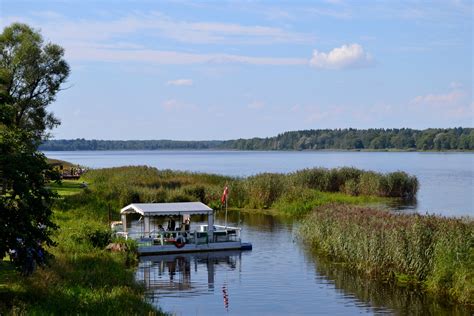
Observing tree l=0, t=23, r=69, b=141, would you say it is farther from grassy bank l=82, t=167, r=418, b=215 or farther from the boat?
the boat

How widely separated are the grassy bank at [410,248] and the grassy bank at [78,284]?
11674 millimetres

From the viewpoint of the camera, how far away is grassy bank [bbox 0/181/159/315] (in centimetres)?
2119

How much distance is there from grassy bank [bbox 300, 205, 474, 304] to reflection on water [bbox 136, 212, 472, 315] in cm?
83

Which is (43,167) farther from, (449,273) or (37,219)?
(449,273)

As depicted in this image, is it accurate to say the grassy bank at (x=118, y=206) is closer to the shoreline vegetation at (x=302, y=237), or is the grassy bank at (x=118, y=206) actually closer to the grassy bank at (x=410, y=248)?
the shoreline vegetation at (x=302, y=237)

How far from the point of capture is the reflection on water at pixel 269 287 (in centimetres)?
2716

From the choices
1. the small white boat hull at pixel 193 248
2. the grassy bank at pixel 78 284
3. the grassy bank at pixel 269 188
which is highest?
the grassy bank at pixel 269 188

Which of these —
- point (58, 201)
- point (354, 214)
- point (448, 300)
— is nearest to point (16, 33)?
point (58, 201)

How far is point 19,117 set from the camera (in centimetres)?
6488

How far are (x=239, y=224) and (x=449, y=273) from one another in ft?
90.2

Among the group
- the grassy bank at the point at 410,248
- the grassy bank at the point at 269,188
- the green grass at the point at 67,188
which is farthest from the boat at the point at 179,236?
the green grass at the point at 67,188

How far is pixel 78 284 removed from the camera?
24547mm

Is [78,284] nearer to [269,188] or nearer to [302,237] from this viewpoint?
[302,237]

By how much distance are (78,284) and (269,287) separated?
9.84 metres
